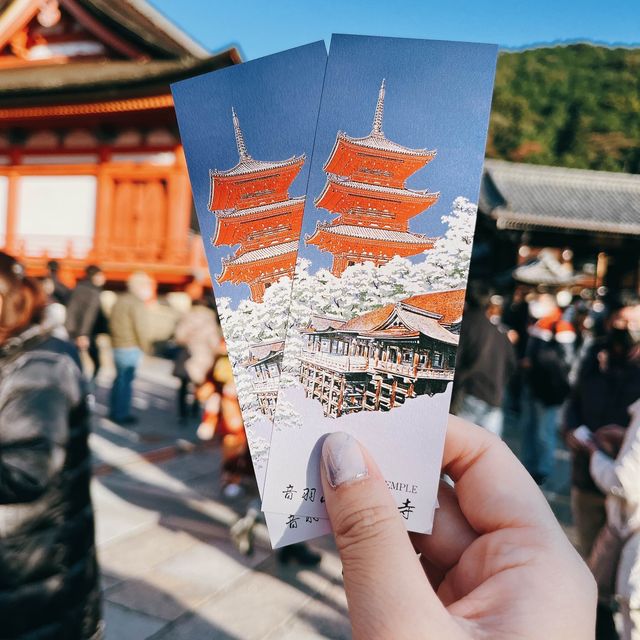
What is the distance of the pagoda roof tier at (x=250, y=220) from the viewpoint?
2.49 feet

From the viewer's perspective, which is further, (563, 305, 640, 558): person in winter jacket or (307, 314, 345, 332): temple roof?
(563, 305, 640, 558): person in winter jacket

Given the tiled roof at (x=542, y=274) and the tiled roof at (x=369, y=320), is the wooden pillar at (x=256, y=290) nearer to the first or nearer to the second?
the tiled roof at (x=369, y=320)

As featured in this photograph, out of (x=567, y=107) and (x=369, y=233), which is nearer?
(x=369, y=233)

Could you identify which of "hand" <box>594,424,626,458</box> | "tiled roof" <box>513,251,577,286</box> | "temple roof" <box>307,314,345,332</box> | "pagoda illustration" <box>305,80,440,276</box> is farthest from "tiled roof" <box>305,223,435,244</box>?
"tiled roof" <box>513,251,577,286</box>

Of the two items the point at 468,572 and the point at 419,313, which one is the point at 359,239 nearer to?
the point at 419,313

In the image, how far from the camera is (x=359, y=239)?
0.74m

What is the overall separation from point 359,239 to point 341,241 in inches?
0.9

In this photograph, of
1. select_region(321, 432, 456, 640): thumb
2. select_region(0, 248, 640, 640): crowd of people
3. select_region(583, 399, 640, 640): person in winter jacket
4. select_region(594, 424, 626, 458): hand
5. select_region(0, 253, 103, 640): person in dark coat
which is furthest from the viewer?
select_region(594, 424, 626, 458): hand

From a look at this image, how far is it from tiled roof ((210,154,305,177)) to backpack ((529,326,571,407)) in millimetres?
3612

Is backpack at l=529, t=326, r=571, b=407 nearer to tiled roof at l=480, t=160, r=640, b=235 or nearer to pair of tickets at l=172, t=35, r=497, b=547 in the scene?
pair of tickets at l=172, t=35, r=497, b=547

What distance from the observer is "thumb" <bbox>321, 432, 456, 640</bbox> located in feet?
2.18

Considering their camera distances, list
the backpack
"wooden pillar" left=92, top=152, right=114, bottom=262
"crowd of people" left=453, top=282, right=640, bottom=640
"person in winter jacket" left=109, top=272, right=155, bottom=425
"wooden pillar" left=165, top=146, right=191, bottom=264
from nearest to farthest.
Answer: "crowd of people" left=453, top=282, right=640, bottom=640
the backpack
"person in winter jacket" left=109, top=272, right=155, bottom=425
"wooden pillar" left=165, top=146, right=191, bottom=264
"wooden pillar" left=92, top=152, right=114, bottom=262

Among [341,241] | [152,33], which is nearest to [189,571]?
[341,241]

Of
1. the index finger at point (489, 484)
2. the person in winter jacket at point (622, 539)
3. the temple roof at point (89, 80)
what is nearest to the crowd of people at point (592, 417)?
the person in winter jacket at point (622, 539)
